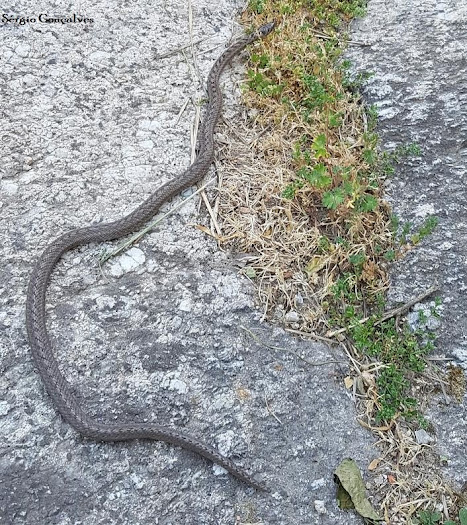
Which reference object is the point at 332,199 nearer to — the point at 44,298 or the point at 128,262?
the point at 128,262

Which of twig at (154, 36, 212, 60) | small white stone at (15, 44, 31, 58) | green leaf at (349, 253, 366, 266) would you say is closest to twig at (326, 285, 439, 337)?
green leaf at (349, 253, 366, 266)

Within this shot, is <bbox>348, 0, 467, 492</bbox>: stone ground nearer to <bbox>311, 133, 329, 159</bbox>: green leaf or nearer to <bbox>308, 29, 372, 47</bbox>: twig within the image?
<bbox>308, 29, 372, 47</bbox>: twig

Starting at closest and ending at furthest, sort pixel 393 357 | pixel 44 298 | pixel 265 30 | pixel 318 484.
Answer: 1. pixel 318 484
2. pixel 393 357
3. pixel 44 298
4. pixel 265 30

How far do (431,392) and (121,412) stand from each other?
6.45ft

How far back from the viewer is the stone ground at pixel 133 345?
3.43 m

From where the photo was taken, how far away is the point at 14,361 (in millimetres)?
3785

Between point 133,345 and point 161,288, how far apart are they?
0.46m

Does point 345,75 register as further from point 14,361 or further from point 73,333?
point 14,361

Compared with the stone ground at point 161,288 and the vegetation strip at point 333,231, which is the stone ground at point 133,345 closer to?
the stone ground at point 161,288

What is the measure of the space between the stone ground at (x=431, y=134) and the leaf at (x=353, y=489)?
0.55 m

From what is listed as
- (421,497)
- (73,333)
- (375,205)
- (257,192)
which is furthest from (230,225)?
(421,497)

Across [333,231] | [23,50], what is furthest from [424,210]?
[23,50]

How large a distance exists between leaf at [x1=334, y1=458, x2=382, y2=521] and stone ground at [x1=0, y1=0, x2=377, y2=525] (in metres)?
0.07

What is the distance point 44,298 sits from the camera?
398cm
